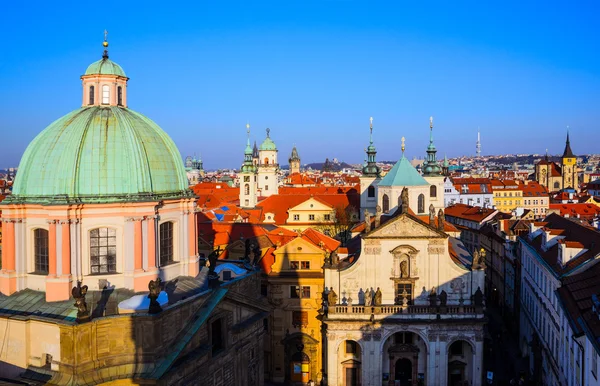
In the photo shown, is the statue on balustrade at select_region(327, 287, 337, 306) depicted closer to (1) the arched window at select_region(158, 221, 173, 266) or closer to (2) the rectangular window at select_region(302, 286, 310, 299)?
(2) the rectangular window at select_region(302, 286, 310, 299)

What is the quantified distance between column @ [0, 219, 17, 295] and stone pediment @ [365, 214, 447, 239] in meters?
23.2

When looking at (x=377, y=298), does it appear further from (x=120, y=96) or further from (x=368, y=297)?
(x=120, y=96)

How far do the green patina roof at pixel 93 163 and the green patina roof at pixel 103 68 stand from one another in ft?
7.35

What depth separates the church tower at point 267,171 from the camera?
4696 inches

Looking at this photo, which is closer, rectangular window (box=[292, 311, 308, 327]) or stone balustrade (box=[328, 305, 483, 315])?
stone balustrade (box=[328, 305, 483, 315])

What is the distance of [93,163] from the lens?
2836cm

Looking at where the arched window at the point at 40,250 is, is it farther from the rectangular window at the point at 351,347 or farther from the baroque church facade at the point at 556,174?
the baroque church facade at the point at 556,174

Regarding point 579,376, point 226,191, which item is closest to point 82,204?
point 579,376

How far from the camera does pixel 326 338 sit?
136ft

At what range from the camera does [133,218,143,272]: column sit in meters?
28.4

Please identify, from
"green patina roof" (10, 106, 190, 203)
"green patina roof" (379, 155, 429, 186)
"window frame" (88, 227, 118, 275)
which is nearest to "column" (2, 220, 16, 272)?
"green patina roof" (10, 106, 190, 203)

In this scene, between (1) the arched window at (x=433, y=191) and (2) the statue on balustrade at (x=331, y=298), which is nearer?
(2) the statue on balustrade at (x=331, y=298)

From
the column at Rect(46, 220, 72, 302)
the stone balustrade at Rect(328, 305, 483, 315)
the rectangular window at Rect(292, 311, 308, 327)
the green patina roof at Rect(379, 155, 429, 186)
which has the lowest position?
the rectangular window at Rect(292, 311, 308, 327)

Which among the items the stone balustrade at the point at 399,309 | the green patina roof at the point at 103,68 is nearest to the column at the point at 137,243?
the green patina roof at the point at 103,68
